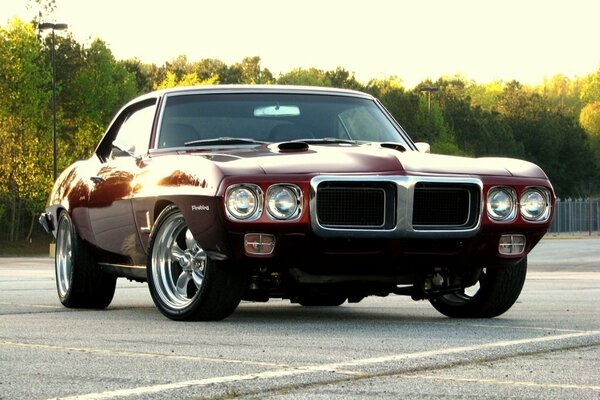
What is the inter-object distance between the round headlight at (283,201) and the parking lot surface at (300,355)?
71 centimetres

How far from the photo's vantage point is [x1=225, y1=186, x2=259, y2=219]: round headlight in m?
8.41

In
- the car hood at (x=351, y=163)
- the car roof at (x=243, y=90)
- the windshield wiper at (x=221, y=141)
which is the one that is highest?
the car roof at (x=243, y=90)

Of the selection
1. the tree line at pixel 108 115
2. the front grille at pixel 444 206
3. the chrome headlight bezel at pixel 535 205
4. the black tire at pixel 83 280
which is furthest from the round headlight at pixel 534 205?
the tree line at pixel 108 115

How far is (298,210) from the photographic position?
8.45 meters

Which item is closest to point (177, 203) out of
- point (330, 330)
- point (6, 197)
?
point (330, 330)

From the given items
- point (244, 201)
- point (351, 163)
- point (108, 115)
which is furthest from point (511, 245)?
point (108, 115)

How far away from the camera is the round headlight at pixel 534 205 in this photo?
29.6 feet

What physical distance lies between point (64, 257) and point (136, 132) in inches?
55.6

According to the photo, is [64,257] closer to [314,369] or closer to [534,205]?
[534,205]

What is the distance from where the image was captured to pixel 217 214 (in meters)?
8.43

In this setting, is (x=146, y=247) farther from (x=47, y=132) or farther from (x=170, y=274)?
(x=47, y=132)

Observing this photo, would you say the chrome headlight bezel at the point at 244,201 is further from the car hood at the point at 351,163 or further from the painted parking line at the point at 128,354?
the painted parking line at the point at 128,354

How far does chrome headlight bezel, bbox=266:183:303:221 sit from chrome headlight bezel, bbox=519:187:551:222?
156cm

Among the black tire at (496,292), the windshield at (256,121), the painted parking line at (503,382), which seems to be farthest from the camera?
the windshield at (256,121)
